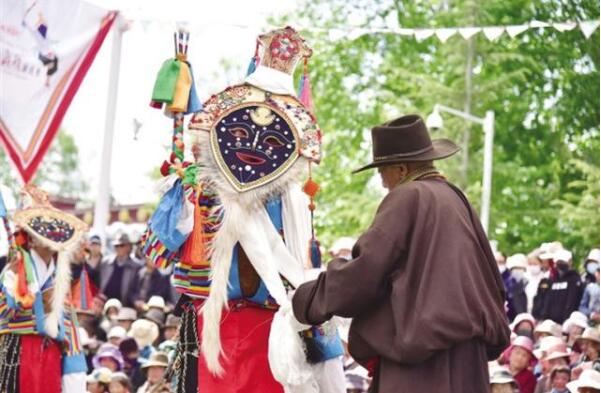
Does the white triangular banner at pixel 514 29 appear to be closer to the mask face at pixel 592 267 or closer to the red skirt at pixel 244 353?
the mask face at pixel 592 267

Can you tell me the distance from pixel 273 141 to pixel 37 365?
3.45 metres

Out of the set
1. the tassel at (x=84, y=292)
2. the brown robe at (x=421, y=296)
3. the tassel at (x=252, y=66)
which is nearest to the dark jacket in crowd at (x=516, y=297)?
the tassel at (x=84, y=292)

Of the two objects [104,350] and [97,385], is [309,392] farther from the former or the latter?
[104,350]

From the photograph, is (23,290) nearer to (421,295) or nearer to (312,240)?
(312,240)

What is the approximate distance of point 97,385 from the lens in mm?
12352

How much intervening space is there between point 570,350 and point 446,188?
7198 millimetres

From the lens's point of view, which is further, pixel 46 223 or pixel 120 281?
pixel 120 281

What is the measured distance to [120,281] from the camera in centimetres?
1571

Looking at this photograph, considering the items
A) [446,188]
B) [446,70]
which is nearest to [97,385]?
[446,188]

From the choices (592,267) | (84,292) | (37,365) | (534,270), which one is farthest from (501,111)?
(37,365)

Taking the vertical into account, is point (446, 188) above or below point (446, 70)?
below

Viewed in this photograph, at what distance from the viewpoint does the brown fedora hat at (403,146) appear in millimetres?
5727

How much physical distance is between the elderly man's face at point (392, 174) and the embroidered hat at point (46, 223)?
14.0 ft

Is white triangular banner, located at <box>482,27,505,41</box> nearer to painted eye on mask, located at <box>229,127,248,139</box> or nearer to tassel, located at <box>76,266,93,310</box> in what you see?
tassel, located at <box>76,266,93,310</box>
